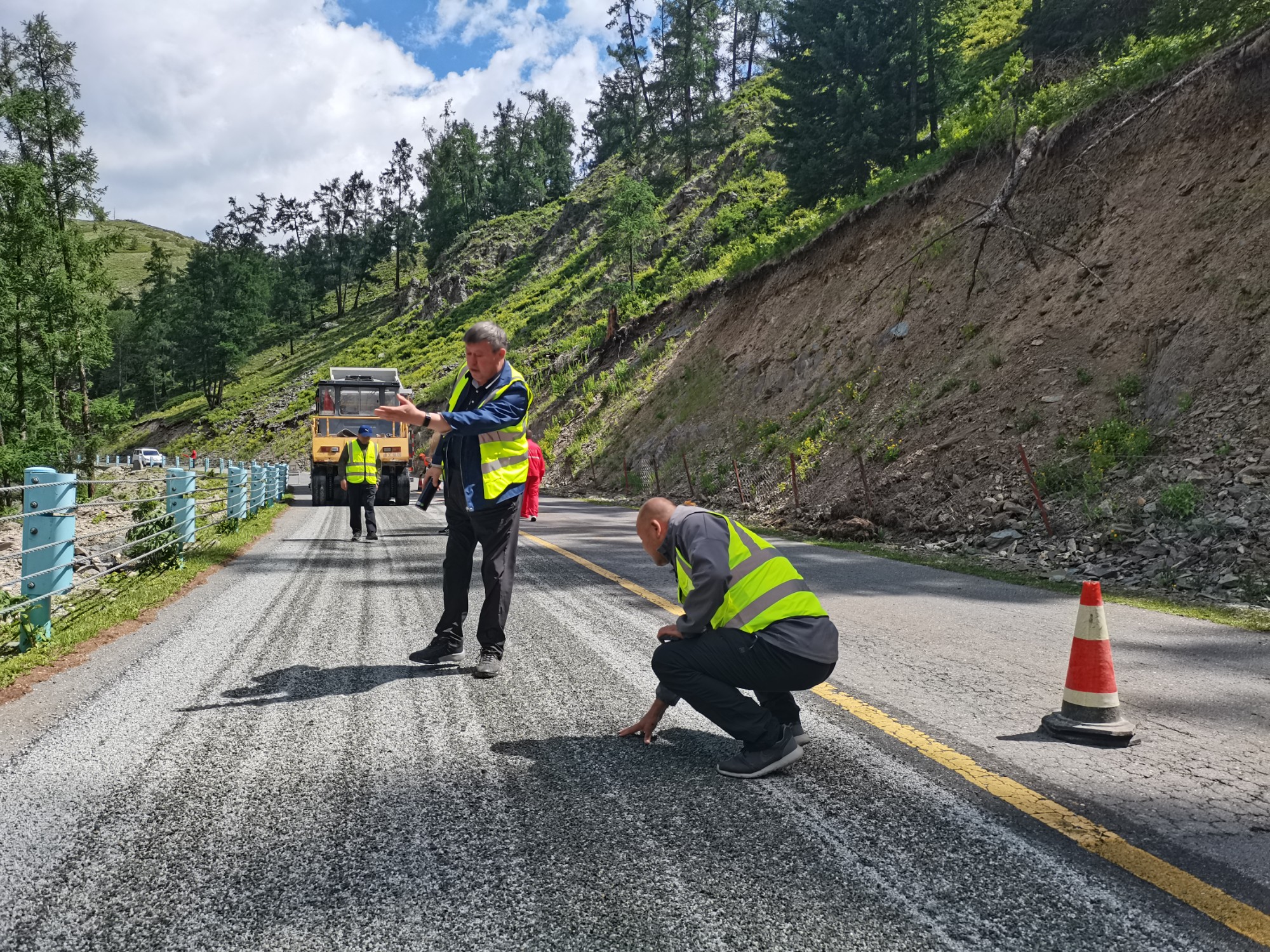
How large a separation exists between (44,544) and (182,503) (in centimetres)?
438

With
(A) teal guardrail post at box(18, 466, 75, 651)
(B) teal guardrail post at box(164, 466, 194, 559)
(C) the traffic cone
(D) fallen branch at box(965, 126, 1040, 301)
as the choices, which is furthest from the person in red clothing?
(D) fallen branch at box(965, 126, 1040, 301)

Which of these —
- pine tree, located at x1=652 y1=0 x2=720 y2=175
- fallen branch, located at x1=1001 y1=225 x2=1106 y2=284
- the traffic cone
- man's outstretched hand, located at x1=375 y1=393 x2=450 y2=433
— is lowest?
the traffic cone

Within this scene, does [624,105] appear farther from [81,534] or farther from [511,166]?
[81,534]

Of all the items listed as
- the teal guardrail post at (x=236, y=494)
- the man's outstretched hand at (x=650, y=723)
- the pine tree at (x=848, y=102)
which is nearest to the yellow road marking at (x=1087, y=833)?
the man's outstretched hand at (x=650, y=723)

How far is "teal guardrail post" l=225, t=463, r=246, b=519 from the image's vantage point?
14594 mm

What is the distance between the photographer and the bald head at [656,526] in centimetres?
330

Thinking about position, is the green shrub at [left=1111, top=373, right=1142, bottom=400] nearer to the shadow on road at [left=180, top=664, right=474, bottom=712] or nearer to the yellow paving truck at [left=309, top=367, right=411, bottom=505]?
the shadow on road at [left=180, top=664, right=474, bottom=712]

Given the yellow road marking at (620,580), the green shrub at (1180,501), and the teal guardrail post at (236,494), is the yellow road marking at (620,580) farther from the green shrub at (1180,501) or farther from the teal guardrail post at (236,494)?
the green shrub at (1180,501)

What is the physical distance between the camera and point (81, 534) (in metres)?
10.1

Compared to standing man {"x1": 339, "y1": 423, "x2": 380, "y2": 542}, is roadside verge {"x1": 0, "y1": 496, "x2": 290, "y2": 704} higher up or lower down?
lower down

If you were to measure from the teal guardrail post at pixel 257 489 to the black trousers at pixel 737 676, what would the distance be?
1568 cm

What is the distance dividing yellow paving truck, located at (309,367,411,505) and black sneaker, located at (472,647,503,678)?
1691 centimetres

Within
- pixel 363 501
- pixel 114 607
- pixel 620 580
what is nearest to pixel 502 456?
pixel 620 580

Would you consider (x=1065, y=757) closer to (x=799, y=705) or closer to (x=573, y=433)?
(x=799, y=705)
